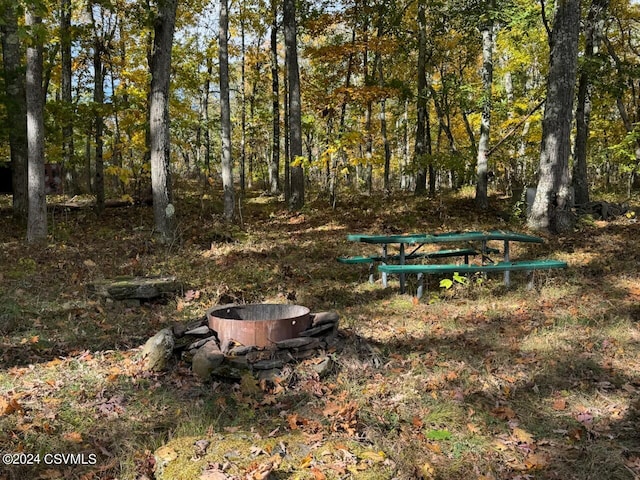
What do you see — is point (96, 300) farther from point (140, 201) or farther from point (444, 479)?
point (140, 201)

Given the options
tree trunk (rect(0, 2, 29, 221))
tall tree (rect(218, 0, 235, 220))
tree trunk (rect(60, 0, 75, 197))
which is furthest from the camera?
Result: tall tree (rect(218, 0, 235, 220))

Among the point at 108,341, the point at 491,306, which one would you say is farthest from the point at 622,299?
the point at 108,341

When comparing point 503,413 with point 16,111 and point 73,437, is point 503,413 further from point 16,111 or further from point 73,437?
point 16,111

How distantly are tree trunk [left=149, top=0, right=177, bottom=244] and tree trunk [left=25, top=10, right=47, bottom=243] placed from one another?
2.45m

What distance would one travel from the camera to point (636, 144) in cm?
2008

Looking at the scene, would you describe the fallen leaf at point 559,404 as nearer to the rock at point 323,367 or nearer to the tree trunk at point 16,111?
the rock at point 323,367

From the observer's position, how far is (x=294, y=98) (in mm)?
14219

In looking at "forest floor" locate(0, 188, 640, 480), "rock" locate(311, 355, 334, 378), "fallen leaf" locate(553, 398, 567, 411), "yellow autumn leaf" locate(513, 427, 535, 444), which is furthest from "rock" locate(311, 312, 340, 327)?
"fallen leaf" locate(553, 398, 567, 411)

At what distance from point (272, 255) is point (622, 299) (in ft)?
20.1

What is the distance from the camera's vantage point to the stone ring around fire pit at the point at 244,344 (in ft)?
15.4

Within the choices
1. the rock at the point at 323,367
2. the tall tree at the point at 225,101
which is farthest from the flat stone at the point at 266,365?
the tall tree at the point at 225,101

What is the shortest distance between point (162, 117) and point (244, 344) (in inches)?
274

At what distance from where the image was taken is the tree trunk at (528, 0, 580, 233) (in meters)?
10.5

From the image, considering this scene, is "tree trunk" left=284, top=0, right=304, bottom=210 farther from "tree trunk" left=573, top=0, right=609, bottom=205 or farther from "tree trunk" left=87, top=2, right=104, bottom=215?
"tree trunk" left=573, top=0, right=609, bottom=205
